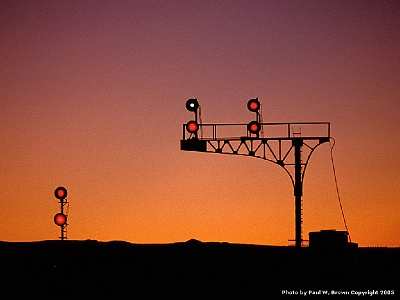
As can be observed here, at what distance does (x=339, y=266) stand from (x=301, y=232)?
5.47 metres

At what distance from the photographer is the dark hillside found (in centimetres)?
4147

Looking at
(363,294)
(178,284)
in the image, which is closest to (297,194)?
(178,284)

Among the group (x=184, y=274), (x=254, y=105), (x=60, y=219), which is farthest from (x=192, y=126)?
(x=60, y=219)

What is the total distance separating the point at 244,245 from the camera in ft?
245

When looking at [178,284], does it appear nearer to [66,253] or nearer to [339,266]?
[339,266]

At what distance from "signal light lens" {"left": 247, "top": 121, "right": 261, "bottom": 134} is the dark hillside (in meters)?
6.89

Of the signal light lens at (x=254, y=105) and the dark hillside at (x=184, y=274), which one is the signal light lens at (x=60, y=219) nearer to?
the dark hillside at (x=184, y=274)

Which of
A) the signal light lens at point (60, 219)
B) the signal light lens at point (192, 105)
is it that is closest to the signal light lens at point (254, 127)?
the signal light lens at point (192, 105)

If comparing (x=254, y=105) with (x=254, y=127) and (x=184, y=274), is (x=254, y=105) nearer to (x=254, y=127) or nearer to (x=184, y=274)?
(x=254, y=127)

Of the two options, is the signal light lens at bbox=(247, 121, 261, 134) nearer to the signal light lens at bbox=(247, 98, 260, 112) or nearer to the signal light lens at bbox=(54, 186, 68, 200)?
the signal light lens at bbox=(247, 98, 260, 112)

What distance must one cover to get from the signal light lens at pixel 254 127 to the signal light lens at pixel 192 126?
2.69 m

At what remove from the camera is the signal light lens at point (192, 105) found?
1977 inches

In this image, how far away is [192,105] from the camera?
1977 inches

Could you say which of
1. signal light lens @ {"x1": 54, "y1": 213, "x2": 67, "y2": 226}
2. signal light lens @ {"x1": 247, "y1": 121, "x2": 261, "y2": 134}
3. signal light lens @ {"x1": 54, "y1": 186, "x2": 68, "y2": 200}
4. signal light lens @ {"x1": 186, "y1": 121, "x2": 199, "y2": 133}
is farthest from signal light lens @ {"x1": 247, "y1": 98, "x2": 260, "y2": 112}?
signal light lens @ {"x1": 54, "y1": 213, "x2": 67, "y2": 226}
